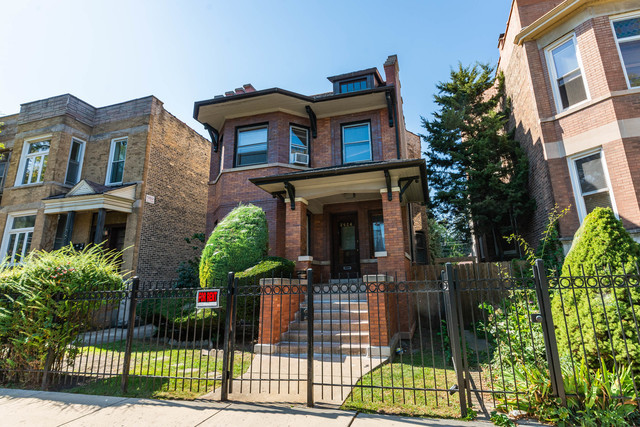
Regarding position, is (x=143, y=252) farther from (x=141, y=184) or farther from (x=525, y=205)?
(x=525, y=205)

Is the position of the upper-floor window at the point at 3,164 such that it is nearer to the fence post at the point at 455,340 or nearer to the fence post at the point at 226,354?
the fence post at the point at 226,354

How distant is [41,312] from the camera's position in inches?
218

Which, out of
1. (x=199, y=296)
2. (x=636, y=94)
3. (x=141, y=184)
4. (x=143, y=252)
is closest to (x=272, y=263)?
(x=199, y=296)

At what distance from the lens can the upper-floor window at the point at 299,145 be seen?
496 inches

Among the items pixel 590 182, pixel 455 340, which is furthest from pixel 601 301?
pixel 590 182

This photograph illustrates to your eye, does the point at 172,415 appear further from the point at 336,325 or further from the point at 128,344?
the point at 336,325

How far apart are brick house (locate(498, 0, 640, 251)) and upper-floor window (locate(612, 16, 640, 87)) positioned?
0.02 metres

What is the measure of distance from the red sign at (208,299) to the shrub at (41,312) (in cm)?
235

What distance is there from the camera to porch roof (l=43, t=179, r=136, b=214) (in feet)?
41.9

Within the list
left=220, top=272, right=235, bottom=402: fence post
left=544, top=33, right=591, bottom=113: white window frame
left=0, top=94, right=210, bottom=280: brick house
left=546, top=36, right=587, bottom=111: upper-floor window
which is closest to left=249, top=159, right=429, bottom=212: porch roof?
left=544, top=33, right=591, bottom=113: white window frame

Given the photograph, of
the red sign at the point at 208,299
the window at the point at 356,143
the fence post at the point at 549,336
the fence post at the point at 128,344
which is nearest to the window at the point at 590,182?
the window at the point at 356,143

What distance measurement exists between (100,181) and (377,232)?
12.6 meters

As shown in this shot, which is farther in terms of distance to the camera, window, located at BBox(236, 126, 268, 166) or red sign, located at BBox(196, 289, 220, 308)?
window, located at BBox(236, 126, 268, 166)

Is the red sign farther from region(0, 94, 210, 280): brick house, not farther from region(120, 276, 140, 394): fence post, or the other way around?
region(0, 94, 210, 280): brick house
